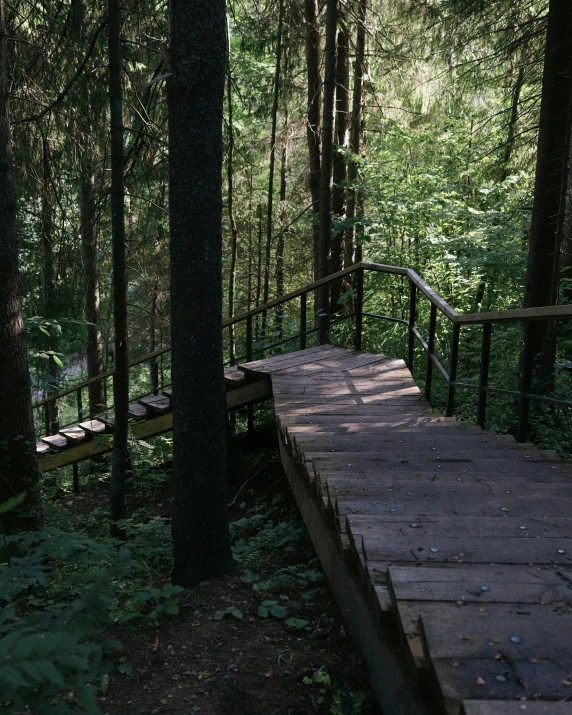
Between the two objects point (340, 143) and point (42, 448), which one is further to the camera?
point (340, 143)

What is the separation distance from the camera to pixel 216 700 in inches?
107

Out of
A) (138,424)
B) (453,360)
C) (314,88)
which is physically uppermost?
(314,88)

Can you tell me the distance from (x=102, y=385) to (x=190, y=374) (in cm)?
1036

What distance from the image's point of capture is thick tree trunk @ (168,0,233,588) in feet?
12.1

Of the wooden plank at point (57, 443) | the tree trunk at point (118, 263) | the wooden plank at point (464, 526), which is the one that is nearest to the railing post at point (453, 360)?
the wooden plank at point (464, 526)

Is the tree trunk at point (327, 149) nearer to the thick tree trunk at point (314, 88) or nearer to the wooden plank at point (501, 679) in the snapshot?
the thick tree trunk at point (314, 88)

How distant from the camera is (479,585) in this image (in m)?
2.21

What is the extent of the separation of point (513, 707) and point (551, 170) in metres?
6.64

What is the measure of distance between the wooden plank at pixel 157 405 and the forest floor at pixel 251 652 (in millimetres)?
3305

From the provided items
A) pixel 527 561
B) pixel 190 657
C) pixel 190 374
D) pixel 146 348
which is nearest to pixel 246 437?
pixel 190 374

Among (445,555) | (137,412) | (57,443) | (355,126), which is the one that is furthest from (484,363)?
(355,126)

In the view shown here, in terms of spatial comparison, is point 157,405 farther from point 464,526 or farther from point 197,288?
point 464,526

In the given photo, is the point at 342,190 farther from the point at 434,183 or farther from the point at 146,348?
the point at 146,348

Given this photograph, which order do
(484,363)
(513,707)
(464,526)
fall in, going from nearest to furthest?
(513,707) < (464,526) < (484,363)
